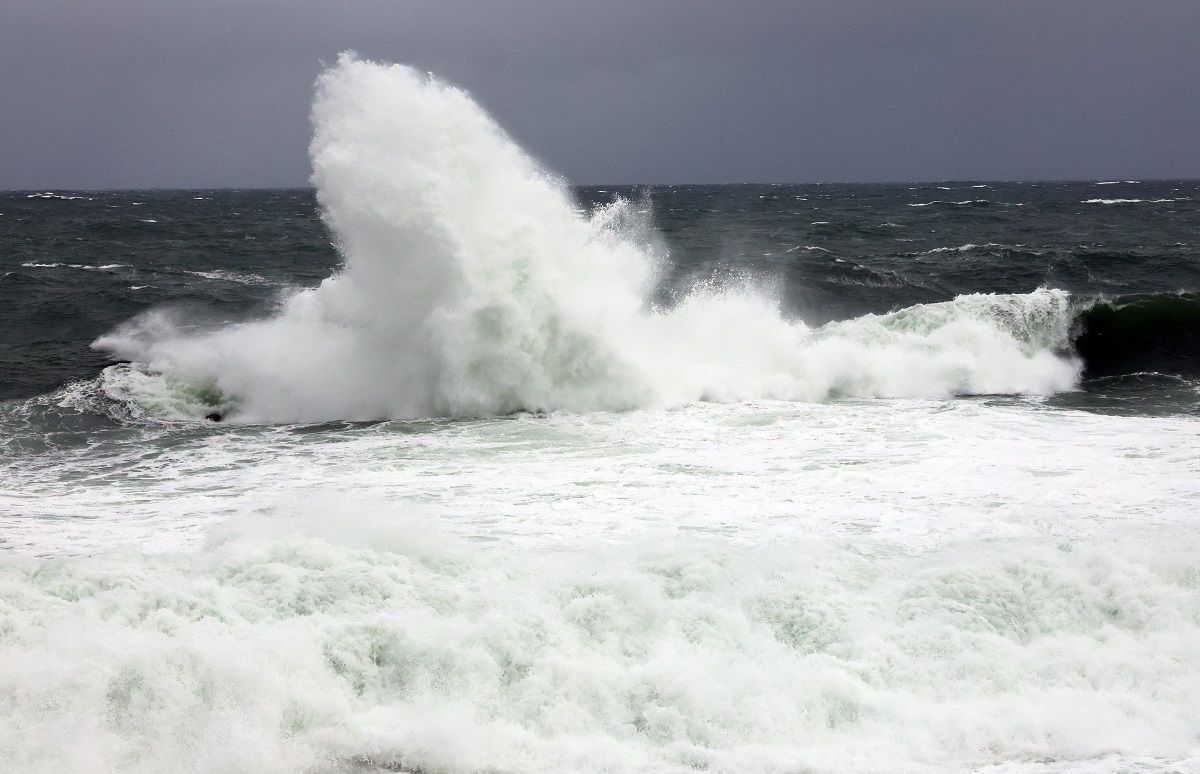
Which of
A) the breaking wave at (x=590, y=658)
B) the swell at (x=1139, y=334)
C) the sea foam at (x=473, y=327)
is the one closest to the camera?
the breaking wave at (x=590, y=658)

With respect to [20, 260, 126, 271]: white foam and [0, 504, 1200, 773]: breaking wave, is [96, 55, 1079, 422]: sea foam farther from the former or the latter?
[20, 260, 126, 271]: white foam

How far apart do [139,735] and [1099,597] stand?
5710mm

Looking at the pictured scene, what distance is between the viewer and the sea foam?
1298 cm

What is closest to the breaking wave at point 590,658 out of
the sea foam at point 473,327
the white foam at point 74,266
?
the sea foam at point 473,327

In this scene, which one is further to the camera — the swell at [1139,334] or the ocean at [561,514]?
the swell at [1139,334]

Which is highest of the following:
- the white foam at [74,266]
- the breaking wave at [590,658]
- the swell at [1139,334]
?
the white foam at [74,266]

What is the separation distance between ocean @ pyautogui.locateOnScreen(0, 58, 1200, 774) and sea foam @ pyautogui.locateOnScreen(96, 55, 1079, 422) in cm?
5

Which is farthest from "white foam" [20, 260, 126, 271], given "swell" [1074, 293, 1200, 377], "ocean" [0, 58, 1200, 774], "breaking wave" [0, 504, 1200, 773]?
"swell" [1074, 293, 1200, 377]

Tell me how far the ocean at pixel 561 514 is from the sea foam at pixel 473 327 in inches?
2.1

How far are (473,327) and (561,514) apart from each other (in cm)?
516

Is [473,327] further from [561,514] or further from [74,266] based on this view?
[74,266]

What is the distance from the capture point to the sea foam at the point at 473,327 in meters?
13.0

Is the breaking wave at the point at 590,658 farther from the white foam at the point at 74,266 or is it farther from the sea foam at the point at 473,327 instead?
the white foam at the point at 74,266

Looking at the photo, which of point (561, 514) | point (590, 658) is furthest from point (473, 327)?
point (590, 658)
